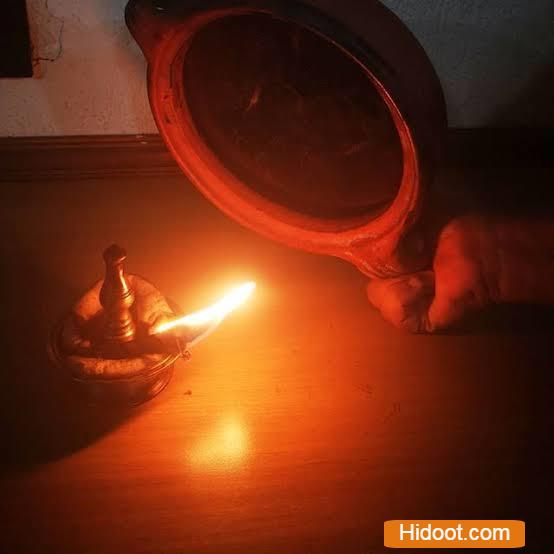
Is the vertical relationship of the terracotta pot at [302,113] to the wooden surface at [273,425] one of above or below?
above

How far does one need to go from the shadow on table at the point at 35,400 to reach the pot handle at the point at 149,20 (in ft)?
1.20

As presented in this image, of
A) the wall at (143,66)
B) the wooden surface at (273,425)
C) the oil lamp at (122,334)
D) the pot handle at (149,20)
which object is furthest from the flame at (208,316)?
the wall at (143,66)

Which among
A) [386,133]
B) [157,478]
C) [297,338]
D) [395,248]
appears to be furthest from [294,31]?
[157,478]

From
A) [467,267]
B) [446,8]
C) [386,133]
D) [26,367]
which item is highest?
[446,8]

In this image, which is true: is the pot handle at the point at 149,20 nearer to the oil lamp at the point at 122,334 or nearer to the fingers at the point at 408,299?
the oil lamp at the point at 122,334

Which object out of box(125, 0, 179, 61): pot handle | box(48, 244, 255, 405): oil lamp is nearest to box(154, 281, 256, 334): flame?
box(48, 244, 255, 405): oil lamp

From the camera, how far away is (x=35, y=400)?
0.72 metres

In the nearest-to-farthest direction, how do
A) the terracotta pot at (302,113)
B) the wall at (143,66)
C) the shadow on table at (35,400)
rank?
the terracotta pot at (302,113), the shadow on table at (35,400), the wall at (143,66)

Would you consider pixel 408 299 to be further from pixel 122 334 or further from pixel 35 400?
pixel 35 400

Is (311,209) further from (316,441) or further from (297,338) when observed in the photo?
(316,441)

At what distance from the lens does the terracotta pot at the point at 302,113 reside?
0.58 m

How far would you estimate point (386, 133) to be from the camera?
0.69 meters

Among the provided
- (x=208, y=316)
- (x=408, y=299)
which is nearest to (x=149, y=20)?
(x=208, y=316)

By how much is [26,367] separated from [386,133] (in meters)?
0.50
